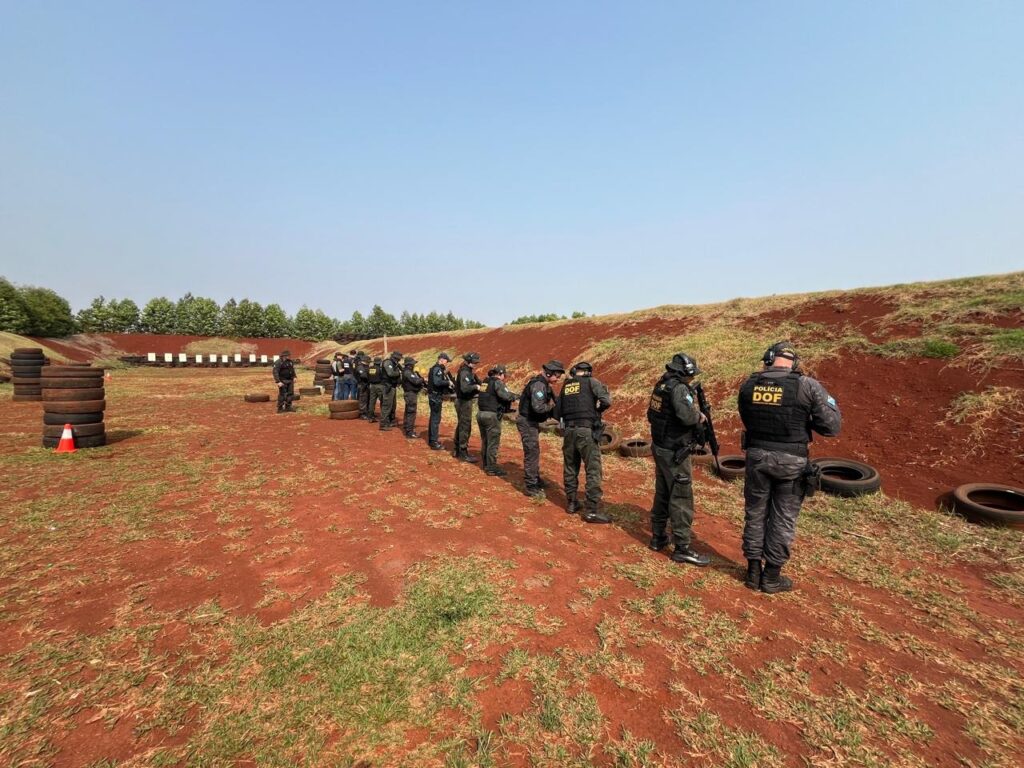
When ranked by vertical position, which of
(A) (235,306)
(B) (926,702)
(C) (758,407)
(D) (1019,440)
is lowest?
(B) (926,702)

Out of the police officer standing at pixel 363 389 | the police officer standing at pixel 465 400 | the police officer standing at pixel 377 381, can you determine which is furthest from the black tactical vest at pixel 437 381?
the police officer standing at pixel 363 389

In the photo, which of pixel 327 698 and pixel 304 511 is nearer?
pixel 327 698

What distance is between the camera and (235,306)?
6625 cm

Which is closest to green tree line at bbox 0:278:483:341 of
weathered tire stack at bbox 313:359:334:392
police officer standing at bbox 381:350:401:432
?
weathered tire stack at bbox 313:359:334:392

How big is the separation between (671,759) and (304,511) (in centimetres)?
556

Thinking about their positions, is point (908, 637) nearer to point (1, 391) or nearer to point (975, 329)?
point (975, 329)

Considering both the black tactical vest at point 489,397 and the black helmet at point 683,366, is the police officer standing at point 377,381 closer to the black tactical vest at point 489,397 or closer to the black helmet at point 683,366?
the black tactical vest at point 489,397

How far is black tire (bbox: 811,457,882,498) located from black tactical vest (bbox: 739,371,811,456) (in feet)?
8.54

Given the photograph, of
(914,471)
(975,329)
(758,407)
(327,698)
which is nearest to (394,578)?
(327,698)

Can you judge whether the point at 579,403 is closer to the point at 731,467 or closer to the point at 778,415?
the point at 778,415

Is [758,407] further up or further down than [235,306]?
further down

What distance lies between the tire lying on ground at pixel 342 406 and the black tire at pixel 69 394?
581 cm

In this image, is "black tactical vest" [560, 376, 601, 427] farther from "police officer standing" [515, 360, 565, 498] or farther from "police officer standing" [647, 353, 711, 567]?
"police officer standing" [647, 353, 711, 567]

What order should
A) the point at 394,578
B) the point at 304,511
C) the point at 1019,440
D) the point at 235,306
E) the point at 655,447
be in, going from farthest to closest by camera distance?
the point at 235,306 → the point at 1019,440 → the point at 304,511 → the point at 655,447 → the point at 394,578
